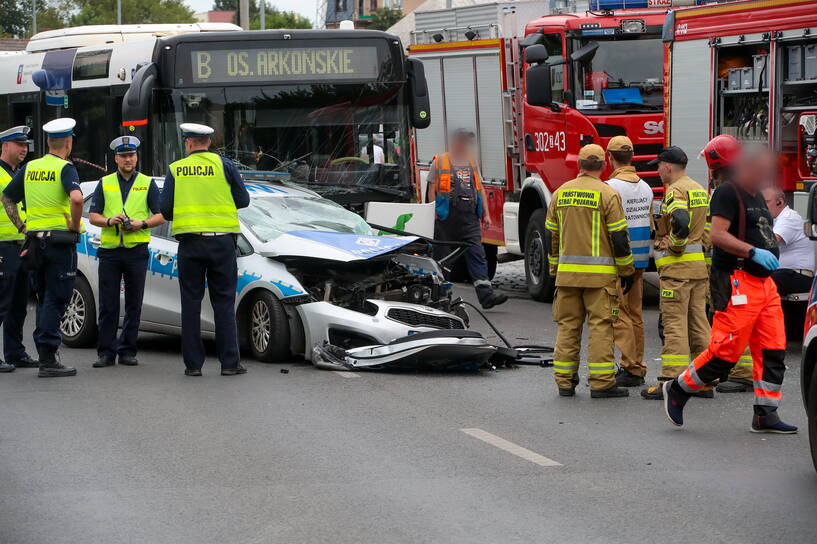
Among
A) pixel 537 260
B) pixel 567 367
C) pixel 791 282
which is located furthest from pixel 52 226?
pixel 537 260

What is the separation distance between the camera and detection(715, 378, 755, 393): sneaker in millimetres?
9570

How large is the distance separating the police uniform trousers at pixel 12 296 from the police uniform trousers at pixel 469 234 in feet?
15.8

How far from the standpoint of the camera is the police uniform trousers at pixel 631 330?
381 inches

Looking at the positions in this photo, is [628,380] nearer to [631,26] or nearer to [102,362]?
[102,362]

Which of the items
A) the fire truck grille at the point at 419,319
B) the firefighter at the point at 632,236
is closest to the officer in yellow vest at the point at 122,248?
the fire truck grille at the point at 419,319

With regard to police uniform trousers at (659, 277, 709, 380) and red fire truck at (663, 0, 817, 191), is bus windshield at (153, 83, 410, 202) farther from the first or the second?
police uniform trousers at (659, 277, 709, 380)

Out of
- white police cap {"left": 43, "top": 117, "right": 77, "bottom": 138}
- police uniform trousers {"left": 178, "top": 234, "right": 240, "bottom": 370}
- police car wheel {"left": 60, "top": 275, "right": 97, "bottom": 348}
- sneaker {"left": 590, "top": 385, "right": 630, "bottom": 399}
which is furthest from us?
police car wheel {"left": 60, "top": 275, "right": 97, "bottom": 348}

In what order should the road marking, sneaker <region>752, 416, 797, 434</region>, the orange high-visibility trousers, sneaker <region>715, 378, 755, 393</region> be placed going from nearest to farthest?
the road marking
the orange high-visibility trousers
sneaker <region>752, 416, 797, 434</region>
sneaker <region>715, 378, 755, 393</region>

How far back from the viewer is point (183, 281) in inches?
416

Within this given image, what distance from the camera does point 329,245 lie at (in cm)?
1091

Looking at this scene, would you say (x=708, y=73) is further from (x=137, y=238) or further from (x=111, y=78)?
(x=111, y=78)

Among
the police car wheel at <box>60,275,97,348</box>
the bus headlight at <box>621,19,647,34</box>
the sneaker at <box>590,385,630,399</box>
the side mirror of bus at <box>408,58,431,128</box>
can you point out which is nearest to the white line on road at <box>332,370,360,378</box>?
the sneaker at <box>590,385,630,399</box>

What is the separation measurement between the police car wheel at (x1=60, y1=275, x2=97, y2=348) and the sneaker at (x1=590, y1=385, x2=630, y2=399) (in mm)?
4904

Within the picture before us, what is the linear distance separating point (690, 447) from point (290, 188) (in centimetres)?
587
